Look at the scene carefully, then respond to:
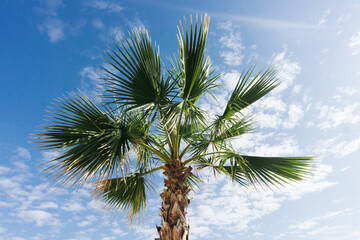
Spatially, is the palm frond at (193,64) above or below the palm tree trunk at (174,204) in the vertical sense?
above

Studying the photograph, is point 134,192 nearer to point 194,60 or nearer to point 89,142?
point 89,142

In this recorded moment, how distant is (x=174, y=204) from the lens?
4.45m

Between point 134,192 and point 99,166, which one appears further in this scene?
point 134,192

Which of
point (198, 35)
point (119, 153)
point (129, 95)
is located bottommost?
point (119, 153)

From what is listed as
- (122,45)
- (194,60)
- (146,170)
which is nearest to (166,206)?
(146,170)

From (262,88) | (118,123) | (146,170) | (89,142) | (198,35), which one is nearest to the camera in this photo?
(198,35)

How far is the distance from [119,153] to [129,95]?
3.30ft

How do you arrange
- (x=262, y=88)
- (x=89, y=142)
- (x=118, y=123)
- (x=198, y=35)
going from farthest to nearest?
(x=262, y=88), (x=118, y=123), (x=89, y=142), (x=198, y=35)

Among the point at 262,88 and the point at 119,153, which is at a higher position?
the point at 262,88

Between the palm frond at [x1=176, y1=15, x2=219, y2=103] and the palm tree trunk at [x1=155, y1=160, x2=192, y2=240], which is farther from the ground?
the palm frond at [x1=176, y1=15, x2=219, y2=103]

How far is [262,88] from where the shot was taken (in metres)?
5.14

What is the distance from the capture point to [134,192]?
5648 millimetres

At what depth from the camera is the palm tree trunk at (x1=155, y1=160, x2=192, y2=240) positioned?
4258 millimetres

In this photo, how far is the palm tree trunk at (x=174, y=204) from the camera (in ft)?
14.0
